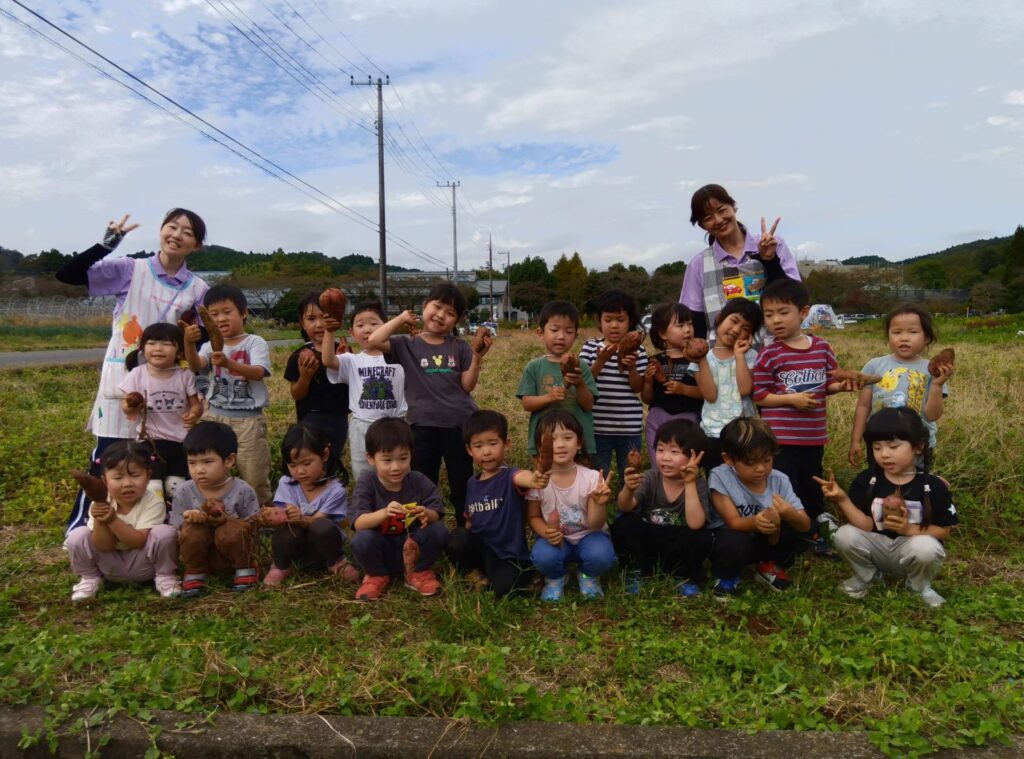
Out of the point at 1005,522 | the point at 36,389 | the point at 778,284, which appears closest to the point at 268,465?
the point at 778,284

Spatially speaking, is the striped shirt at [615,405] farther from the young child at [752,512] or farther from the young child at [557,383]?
the young child at [752,512]

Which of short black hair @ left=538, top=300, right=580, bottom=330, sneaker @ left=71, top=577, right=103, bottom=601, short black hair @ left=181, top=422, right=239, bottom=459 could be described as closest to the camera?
sneaker @ left=71, top=577, right=103, bottom=601

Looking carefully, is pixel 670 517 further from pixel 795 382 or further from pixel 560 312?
pixel 560 312

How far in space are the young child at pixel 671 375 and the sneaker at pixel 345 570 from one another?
1.84 m

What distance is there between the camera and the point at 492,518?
11.9 feet

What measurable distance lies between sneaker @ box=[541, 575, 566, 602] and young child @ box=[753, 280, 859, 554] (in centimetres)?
139

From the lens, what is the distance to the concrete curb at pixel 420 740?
2260 millimetres

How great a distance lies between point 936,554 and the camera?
130 inches

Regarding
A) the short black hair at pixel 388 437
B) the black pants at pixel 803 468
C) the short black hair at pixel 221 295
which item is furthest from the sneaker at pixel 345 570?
the black pants at pixel 803 468

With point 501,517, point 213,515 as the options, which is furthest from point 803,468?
point 213,515

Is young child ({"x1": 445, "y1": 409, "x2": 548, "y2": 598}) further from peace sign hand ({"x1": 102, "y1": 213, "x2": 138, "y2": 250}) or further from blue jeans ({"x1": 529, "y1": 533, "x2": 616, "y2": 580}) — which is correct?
peace sign hand ({"x1": 102, "y1": 213, "x2": 138, "y2": 250})

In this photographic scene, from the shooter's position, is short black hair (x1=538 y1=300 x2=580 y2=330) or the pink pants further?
short black hair (x1=538 y1=300 x2=580 y2=330)

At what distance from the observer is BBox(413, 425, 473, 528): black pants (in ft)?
13.5

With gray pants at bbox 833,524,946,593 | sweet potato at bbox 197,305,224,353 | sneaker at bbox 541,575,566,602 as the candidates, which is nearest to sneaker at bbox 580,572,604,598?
sneaker at bbox 541,575,566,602
